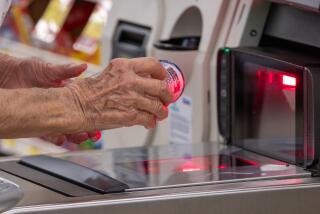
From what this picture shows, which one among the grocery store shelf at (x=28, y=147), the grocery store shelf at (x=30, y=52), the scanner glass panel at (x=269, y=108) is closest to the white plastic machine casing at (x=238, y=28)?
the scanner glass panel at (x=269, y=108)

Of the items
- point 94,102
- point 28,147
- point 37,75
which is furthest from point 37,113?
point 28,147

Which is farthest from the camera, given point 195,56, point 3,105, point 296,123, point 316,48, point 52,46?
point 52,46

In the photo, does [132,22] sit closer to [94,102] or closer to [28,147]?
[94,102]

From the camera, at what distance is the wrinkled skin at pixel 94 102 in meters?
1.79

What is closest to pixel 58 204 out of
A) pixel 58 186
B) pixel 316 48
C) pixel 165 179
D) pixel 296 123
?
pixel 58 186

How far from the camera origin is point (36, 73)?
2.17 m

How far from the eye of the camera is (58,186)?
1939 millimetres

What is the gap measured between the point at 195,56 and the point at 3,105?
92 centimetres

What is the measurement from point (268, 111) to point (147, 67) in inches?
22.5

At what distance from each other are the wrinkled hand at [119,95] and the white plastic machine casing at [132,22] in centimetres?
97

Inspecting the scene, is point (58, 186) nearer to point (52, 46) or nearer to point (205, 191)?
point (205, 191)

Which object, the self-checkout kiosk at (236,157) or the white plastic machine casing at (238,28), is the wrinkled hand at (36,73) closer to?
the self-checkout kiosk at (236,157)

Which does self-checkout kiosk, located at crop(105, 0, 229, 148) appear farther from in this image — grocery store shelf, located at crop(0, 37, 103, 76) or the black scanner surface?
grocery store shelf, located at crop(0, 37, 103, 76)

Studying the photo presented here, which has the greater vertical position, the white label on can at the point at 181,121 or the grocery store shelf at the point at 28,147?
the white label on can at the point at 181,121
